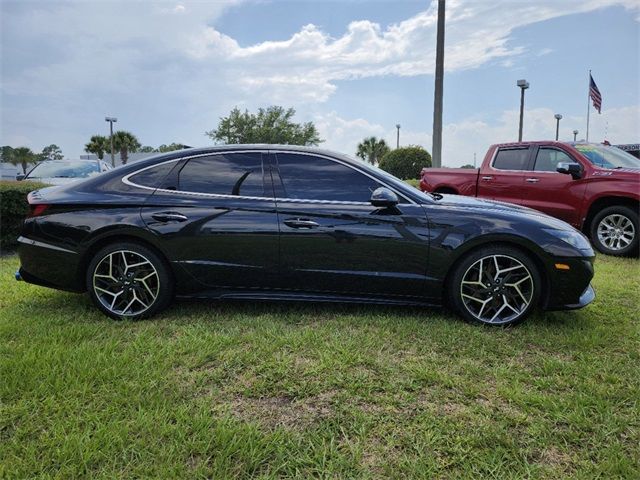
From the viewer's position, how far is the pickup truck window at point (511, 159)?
792cm

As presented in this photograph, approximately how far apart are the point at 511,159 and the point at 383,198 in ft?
18.0

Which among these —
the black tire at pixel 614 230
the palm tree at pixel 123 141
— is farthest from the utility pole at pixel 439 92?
the palm tree at pixel 123 141

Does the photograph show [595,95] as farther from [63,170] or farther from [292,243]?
[292,243]

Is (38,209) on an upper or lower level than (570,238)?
upper

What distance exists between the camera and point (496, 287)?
3.60 metres

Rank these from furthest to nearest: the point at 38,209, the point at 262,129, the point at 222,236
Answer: the point at 262,129 < the point at 38,209 < the point at 222,236

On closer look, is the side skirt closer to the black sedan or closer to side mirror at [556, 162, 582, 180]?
the black sedan

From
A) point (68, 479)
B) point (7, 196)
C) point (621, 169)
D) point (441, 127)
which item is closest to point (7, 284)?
point (7, 196)

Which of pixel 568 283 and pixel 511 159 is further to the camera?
pixel 511 159

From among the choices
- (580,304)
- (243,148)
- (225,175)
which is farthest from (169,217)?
(580,304)

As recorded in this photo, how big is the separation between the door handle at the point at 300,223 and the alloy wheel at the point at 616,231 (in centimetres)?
536

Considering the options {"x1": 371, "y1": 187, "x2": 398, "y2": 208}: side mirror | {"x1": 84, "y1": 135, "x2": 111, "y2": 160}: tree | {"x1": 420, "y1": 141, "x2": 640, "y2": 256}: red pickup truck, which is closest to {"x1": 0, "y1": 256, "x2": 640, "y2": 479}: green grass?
{"x1": 371, "y1": 187, "x2": 398, "y2": 208}: side mirror

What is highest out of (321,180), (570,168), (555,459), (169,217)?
(570,168)

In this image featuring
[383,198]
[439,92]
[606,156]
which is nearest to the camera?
[383,198]
